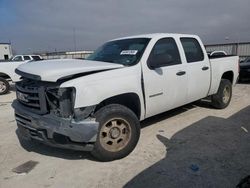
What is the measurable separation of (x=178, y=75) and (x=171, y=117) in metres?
1.40

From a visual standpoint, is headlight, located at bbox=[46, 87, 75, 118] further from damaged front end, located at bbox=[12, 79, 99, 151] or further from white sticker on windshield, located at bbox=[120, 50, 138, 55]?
white sticker on windshield, located at bbox=[120, 50, 138, 55]

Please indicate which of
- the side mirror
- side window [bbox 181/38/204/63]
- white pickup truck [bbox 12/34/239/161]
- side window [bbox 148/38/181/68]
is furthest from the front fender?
side window [bbox 181/38/204/63]

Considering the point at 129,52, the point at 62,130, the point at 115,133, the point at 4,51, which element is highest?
the point at 129,52

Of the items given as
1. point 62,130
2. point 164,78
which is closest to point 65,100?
point 62,130

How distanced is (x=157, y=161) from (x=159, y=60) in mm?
1865

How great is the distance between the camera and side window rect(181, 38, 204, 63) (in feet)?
18.9

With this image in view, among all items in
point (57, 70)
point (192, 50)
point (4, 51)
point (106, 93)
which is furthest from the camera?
point (4, 51)

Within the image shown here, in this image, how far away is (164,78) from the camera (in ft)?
16.3

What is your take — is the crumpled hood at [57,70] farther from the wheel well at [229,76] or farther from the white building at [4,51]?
the white building at [4,51]

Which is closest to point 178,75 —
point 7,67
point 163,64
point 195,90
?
point 163,64

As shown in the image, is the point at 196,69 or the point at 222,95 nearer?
the point at 196,69

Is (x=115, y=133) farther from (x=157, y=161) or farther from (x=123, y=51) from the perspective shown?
(x=123, y=51)

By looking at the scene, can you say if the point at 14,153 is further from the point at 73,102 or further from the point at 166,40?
the point at 166,40

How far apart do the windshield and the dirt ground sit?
1.49 m
